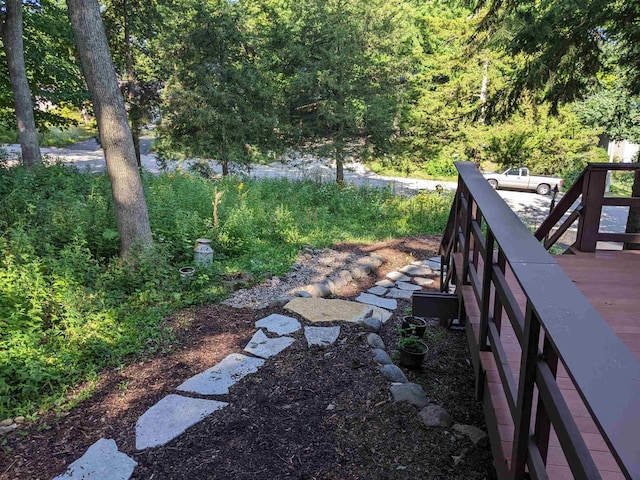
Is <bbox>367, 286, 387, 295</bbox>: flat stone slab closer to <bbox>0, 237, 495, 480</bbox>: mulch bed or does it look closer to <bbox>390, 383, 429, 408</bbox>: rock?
<bbox>0, 237, 495, 480</bbox>: mulch bed

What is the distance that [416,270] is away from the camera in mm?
6699

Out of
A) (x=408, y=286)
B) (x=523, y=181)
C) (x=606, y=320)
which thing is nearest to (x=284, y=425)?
(x=606, y=320)

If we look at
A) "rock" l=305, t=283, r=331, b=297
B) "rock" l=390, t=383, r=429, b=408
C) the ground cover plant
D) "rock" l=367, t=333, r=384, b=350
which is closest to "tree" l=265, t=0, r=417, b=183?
→ the ground cover plant

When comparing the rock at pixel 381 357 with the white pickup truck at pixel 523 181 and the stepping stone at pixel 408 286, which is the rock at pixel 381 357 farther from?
the white pickup truck at pixel 523 181

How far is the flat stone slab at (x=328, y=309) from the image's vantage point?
4.59 meters

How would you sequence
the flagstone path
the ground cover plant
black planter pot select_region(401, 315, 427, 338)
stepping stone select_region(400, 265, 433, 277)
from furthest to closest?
stepping stone select_region(400, 265, 433, 277), black planter pot select_region(401, 315, 427, 338), the ground cover plant, the flagstone path

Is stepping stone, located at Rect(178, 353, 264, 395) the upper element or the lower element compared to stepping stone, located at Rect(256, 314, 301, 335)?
lower

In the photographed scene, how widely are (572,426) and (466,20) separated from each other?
67.1ft

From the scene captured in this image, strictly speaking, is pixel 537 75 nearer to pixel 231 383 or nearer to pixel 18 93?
pixel 231 383

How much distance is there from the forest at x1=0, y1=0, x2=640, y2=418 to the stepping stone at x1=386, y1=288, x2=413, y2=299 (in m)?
1.38

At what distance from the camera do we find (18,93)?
10102 millimetres

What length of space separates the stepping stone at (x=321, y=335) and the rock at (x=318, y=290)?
3.38 ft

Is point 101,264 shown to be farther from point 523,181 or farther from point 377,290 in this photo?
point 523,181

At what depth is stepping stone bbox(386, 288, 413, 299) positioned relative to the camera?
564cm
